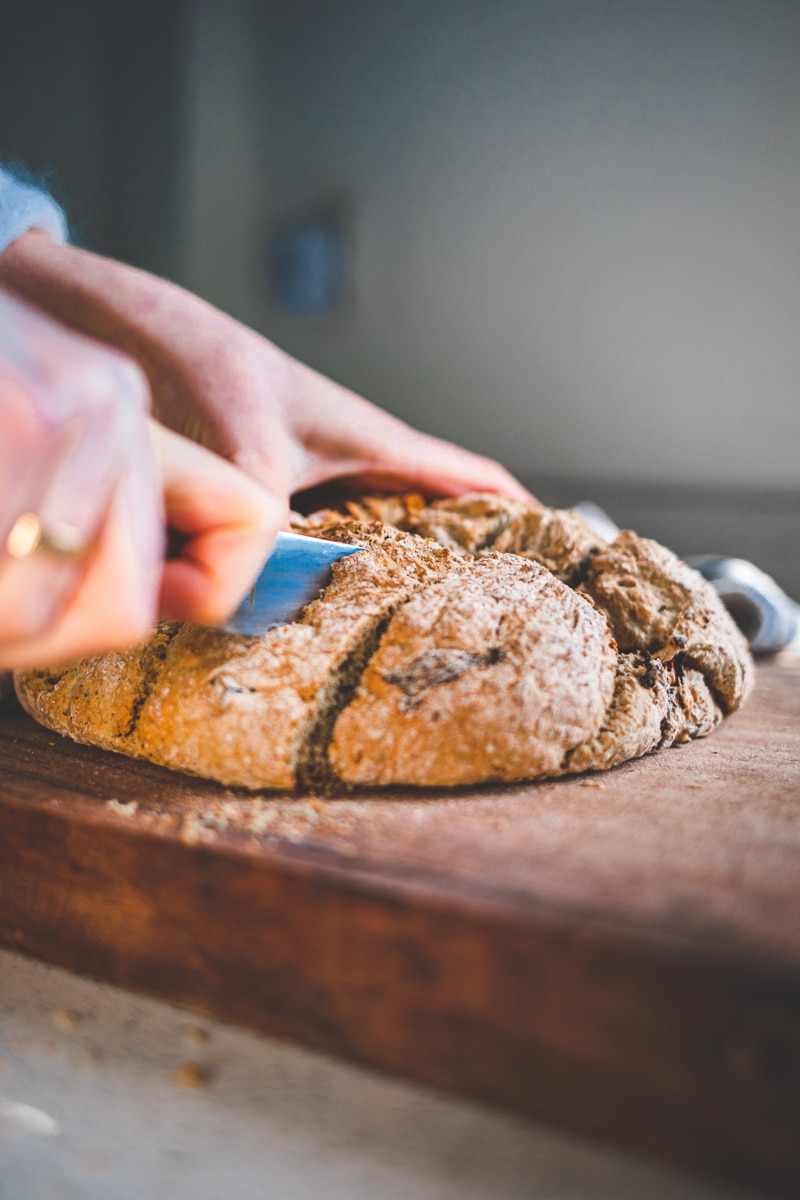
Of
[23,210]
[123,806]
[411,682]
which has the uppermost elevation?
[23,210]

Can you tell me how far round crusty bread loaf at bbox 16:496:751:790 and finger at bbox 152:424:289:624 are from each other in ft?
0.62

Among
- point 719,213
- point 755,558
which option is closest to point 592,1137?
point 755,558

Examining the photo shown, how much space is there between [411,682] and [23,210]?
0.95 meters

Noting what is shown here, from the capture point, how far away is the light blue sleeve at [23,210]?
124 cm

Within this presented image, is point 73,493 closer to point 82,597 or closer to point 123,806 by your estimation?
point 82,597

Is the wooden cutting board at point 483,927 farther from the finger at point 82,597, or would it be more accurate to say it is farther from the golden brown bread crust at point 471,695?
the finger at point 82,597

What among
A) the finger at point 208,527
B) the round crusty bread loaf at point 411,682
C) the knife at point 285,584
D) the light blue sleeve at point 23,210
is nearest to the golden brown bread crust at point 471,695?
the round crusty bread loaf at point 411,682

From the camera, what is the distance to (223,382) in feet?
3.99

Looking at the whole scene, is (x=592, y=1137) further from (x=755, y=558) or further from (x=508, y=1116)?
(x=755, y=558)

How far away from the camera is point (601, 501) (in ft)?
8.82

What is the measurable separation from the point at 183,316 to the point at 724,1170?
1168 millimetres

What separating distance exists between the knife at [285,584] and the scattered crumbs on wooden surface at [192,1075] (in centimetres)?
37

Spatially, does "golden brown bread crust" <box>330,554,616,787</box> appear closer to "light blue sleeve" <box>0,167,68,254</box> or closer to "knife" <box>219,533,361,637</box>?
"knife" <box>219,533,361,637</box>

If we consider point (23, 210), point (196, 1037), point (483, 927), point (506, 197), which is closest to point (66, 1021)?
point (196, 1037)
